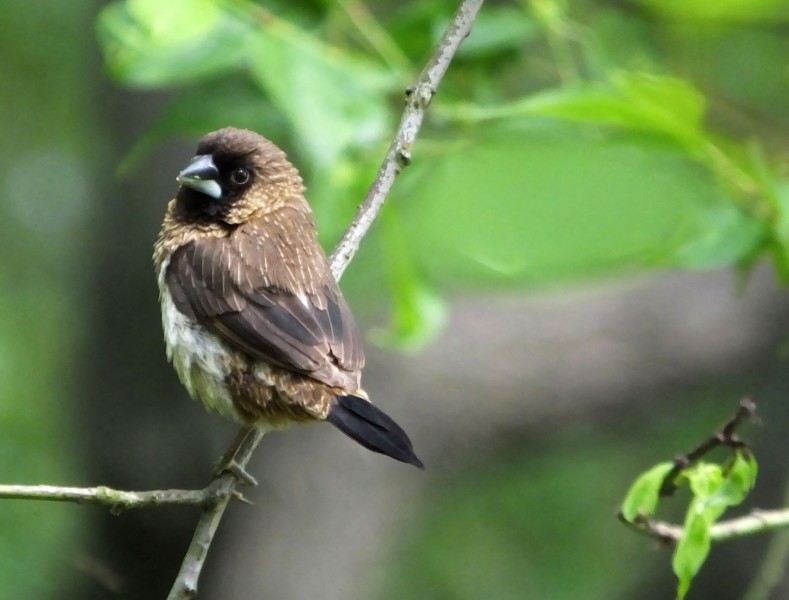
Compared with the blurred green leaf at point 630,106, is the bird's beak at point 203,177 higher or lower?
lower

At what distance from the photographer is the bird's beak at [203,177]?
12.0 ft

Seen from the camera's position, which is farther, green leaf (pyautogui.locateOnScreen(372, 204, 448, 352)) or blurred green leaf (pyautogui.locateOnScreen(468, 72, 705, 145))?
green leaf (pyautogui.locateOnScreen(372, 204, 448, 352))

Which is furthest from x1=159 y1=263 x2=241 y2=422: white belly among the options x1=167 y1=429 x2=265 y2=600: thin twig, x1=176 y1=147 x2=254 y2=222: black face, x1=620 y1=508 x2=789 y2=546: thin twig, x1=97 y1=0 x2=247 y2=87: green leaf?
x1=620 y1=508 x2=789 y2=546: thin twig

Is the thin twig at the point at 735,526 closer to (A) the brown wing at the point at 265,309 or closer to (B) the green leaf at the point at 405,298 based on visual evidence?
(A) the brown wing at the point at 265,309

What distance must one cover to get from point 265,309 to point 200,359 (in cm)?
23

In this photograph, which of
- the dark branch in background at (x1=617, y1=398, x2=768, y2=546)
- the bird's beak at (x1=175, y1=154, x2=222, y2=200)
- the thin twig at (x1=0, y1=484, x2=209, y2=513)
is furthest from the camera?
the bird's beak at (x1=175, y1=154, x2=222, y2=200)

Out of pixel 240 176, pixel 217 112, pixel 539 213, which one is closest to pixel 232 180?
pixel 240 176

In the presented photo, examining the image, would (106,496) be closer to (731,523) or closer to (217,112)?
(731,523)

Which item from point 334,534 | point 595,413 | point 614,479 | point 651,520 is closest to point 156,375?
point 334,534

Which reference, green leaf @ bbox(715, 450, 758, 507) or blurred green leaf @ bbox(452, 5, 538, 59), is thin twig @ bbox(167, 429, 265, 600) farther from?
blurred green leaf @ bbox(452, 5, 538, 59)

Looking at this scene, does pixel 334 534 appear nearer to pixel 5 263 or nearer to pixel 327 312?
pixel 327 312

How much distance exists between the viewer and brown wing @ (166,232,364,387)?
3160 millimetres

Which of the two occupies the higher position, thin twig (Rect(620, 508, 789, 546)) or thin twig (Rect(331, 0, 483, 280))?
thin twig (Rect(331, 0, 483, 280))

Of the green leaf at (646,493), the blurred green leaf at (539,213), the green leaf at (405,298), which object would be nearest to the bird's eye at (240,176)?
the green leaf at (405,298)
